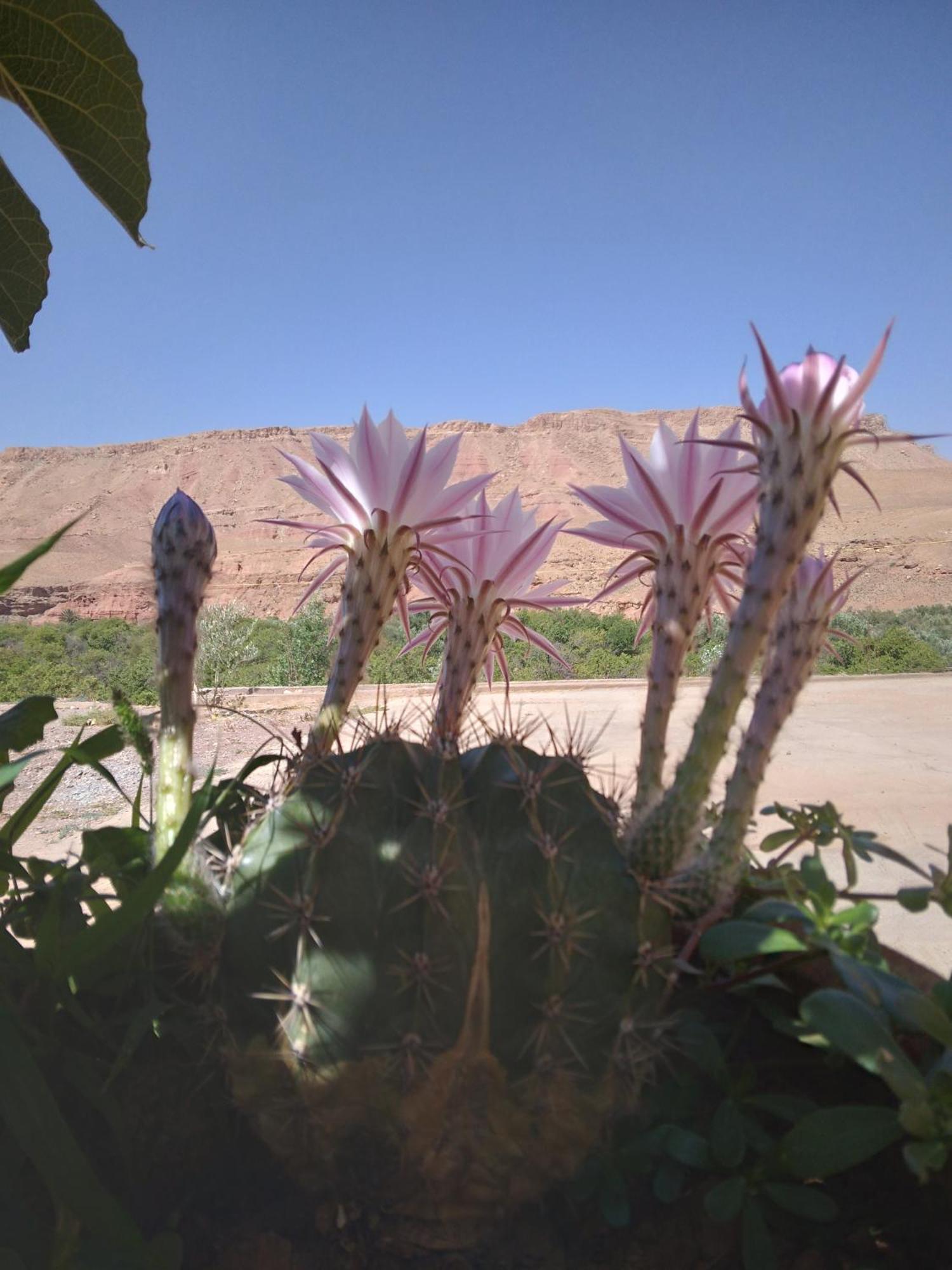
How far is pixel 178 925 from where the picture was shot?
608 millimetres

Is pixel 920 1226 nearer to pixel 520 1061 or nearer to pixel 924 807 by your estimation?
pixel 520 1061

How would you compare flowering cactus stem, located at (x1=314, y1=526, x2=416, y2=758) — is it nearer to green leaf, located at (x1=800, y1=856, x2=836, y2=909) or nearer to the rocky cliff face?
green leaf, located at (x1=800, y1=856, x2=836, y2=909)

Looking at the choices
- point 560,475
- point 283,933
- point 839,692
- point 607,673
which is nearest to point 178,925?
point 283,933

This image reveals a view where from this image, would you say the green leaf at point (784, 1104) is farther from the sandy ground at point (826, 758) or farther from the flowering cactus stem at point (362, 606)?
the flowering cactus stem at point (362, 606)

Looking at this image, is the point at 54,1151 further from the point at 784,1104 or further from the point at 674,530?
the point at 674,530

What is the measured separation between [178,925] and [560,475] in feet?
159

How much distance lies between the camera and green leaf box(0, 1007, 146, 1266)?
0.52m

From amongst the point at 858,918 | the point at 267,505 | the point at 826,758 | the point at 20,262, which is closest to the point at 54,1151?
the point at 858,918

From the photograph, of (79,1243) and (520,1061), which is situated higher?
(520,1061)

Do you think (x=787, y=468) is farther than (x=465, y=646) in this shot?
No

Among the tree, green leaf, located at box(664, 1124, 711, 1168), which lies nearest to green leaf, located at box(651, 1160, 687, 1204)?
green leaf, located at box(664, 1124, 711, 1168)

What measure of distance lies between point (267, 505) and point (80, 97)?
49.2 metres

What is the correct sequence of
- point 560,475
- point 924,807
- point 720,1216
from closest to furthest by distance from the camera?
point 720,1216 → point 924,807 → point 560,475

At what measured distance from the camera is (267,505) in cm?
4806
